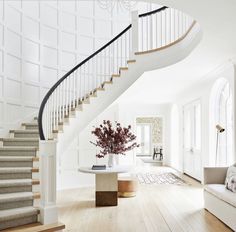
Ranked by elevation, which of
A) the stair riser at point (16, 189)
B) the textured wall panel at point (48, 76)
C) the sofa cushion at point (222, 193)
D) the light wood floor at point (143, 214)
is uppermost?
the textured wall panel at point (48, 76)

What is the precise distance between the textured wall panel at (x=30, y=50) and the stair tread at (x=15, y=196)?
11.8 ft

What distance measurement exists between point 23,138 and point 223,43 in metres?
3.88

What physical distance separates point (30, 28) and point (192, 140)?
212 inches

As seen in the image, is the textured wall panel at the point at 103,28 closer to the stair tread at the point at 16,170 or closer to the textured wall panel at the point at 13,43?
the textured wall panel at the point at 13,43

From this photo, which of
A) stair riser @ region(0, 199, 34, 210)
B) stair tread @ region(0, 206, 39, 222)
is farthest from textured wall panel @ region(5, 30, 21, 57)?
stair tread @ region(0, 206, 39, 222)

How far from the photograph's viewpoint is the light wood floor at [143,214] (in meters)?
4.25

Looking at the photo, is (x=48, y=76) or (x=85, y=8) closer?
(x=48, y=76)

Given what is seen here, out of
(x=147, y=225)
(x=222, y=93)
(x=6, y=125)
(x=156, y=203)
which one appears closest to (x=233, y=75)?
(x=222, y=93)

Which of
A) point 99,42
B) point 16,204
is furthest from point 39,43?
point 16,204

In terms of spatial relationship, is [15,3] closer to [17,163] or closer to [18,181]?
[17,163]

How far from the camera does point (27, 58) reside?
6891 mm

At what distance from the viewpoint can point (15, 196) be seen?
4051 millimetres

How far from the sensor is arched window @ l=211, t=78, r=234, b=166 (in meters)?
6.44

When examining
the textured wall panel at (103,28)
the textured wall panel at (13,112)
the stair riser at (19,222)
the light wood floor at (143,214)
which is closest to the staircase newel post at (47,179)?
the stair riser at (19,222)
